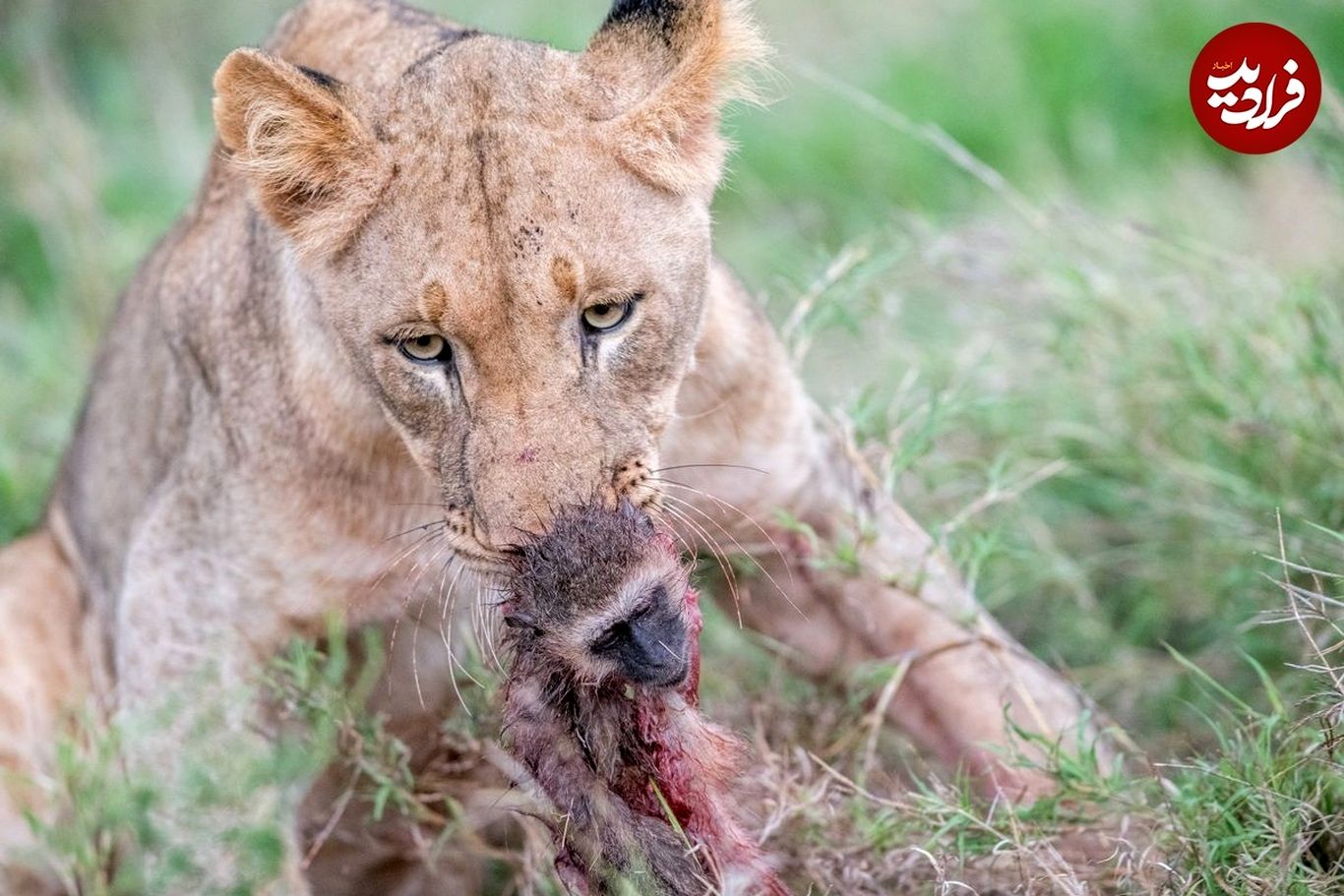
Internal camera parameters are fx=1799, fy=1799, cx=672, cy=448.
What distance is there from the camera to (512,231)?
2.93 m

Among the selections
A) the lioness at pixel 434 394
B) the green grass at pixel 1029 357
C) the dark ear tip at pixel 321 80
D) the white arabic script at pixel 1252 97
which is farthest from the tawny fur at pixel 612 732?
the white arabic script at pixel 1252 97

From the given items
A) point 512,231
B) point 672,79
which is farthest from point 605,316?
point 672,79

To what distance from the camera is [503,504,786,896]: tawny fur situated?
2557 mm

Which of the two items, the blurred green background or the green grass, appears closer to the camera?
the green grass

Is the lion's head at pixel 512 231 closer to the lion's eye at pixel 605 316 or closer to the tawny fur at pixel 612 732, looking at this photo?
the lion's eye at pixel 605 316

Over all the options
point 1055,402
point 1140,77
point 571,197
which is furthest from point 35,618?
point 1140,77

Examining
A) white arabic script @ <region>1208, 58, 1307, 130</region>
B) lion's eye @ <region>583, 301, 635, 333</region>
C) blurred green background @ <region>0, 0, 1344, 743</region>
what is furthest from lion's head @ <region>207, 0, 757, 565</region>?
white arabic script @ <region>1208, 58, 1307, 130</region>

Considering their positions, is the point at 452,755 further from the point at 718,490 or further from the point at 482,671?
the point at 718,490

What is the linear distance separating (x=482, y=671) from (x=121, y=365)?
1.62 metres

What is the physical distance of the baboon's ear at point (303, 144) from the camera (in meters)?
3.07

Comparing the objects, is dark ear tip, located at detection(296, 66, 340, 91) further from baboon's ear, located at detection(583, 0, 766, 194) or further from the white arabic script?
the white arabic script

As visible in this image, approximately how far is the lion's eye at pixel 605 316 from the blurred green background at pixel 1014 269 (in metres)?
0.69

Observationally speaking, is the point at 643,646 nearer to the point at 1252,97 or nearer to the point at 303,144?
the point at 303,144

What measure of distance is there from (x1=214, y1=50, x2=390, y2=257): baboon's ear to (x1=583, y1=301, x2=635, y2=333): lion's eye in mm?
447
